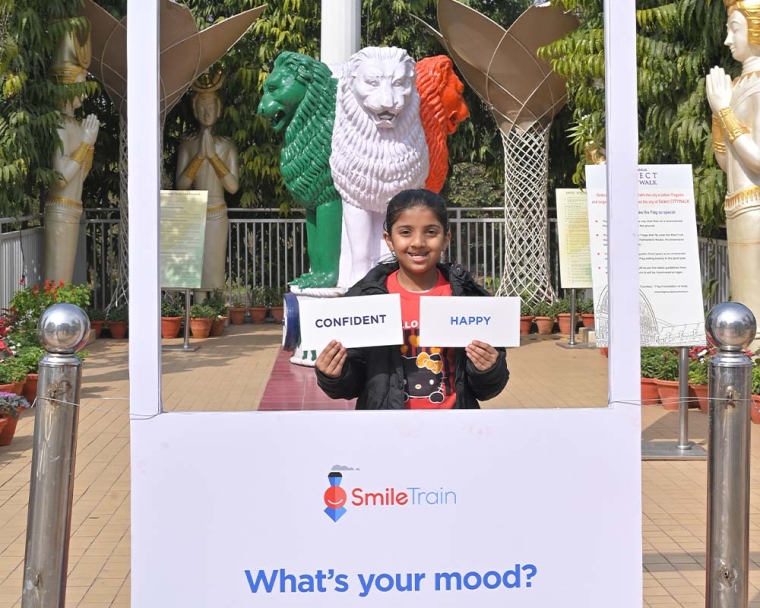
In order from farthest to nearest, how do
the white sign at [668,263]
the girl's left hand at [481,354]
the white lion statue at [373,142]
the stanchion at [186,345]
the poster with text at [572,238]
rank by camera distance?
the stanchion at [186,345]
the poster with text at [572,238]
the white lion statue at [373,142]
the white sign at [668,263]
the girl's left hand at [481,354]

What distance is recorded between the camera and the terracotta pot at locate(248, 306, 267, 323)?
14.0 meters

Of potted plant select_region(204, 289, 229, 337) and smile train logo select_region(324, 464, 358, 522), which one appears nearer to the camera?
smile train logo select_region(324, 464, 358, 522)

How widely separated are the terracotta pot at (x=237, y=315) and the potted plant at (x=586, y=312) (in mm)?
4234

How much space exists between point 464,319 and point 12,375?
5.04 meters

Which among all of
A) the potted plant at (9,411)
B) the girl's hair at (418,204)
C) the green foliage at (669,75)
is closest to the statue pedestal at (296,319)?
the potted plant at (9,411)

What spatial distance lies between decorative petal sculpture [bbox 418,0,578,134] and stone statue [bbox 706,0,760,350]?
4.24 meters

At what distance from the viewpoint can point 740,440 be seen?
2881mm

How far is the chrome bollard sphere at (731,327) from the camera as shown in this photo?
2852 millimetres

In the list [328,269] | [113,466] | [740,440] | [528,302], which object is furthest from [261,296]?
[740,440]

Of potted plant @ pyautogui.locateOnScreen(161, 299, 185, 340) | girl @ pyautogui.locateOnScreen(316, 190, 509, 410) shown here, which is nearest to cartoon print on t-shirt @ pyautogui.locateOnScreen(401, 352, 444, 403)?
girl @ pyautogui.locateOnScreen(316, 190, 509, 410)

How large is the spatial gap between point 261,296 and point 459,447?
11785mm

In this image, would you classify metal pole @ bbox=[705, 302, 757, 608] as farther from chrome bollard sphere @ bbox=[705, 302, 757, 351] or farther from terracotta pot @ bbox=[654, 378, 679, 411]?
terracotta pot @ bbox=[654, 378, 679, 411]

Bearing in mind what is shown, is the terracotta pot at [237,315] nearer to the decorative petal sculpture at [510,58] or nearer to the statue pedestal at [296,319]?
the decorative petal sculpture at [510,58]

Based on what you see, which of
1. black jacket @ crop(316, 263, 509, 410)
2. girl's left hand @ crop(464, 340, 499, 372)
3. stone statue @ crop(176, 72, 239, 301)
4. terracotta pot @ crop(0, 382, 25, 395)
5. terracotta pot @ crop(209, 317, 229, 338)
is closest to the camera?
girl's left hand @ crop(464, 340, 499, 372)
